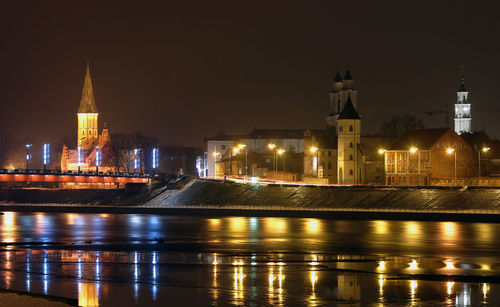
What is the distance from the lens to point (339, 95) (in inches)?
6580

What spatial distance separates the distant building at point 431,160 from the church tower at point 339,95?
45.2 metres

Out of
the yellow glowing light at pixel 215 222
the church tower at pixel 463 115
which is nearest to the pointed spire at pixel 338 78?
the church tower at pixel 463 115

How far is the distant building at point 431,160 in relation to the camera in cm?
11294

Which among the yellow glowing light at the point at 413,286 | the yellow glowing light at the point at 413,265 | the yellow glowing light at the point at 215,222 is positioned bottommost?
the yellow glowing light at the point at 215,222

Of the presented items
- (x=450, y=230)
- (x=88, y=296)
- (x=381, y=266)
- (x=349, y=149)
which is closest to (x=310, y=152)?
(x=349, y=149)

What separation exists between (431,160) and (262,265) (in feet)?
230

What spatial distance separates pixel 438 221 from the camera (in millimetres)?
85875

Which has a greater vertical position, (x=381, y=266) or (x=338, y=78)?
(x=338, y=78)

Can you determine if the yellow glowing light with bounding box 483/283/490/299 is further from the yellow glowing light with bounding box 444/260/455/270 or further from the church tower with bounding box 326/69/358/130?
the church tower with bounding box 326/69/358/130

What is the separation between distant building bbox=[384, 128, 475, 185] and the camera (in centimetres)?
11294

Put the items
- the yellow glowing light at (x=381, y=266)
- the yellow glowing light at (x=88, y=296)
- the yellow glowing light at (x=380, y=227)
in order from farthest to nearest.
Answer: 1. the yellow glowing light at (x=380, y=227)
2. the yellow glowing light at (x=381, y=266)
3. the yellow glowing light at (x=88, y=296)

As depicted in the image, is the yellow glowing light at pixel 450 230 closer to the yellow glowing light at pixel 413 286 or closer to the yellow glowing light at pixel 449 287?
the yellow glowing light at pixel 449 287

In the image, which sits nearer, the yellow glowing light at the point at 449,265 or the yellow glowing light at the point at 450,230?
the yellow glowing light at the point at 449,265

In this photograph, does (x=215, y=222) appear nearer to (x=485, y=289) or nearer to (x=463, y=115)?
(x=485, y=289)
